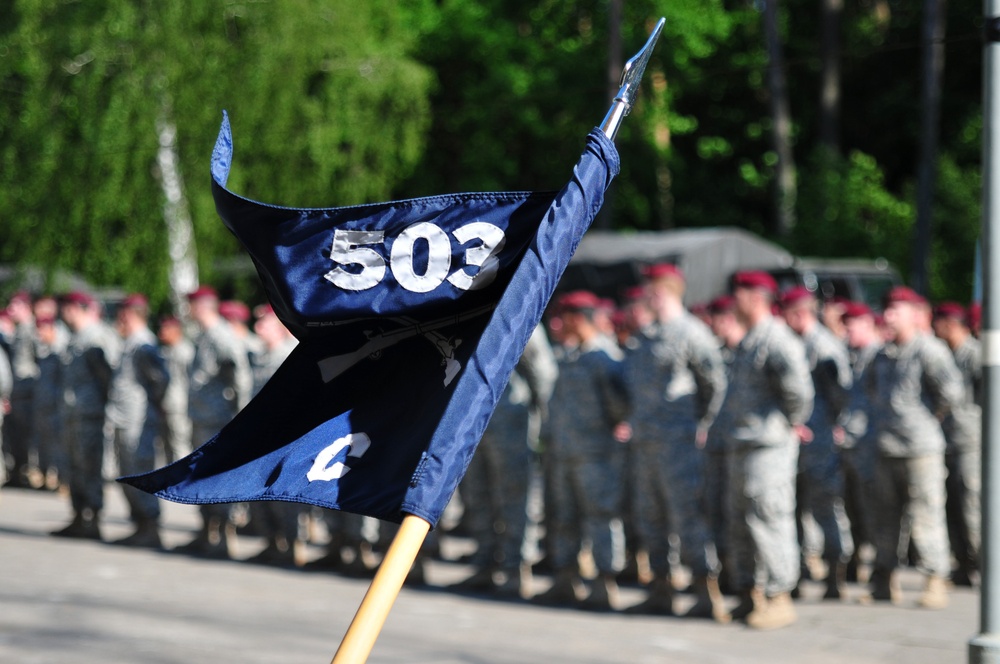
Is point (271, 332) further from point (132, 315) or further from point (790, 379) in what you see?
point (790, 379)

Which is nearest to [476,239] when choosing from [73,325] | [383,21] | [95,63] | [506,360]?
[506,360]

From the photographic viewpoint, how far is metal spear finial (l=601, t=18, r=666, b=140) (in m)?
3.54

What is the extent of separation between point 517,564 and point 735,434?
82.4 inches

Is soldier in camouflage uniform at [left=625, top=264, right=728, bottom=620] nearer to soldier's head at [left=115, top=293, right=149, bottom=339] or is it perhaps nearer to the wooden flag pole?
soldier's head at [left=115, top=293, right=149, bottom=339]

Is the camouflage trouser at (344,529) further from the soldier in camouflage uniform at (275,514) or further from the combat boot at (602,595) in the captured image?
the combat boot at (602,595)

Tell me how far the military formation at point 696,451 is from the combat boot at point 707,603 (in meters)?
0.01

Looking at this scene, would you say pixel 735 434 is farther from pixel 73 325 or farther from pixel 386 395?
pixel 73 325

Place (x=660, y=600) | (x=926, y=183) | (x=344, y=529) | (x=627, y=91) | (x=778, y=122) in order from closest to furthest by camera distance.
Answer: (x=627, y=91) < (x=660, y=600) < (x=344, y=529) < (x=926, y=183) < (x=778, y=122)

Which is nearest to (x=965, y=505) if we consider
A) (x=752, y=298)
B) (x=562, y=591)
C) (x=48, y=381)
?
(x=752, y=298)

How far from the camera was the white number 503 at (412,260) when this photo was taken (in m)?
3.62

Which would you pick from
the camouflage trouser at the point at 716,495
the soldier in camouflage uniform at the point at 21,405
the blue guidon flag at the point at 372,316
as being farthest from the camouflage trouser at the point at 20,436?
the blue guidon flag at the point at 372,316

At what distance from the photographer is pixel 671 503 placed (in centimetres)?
924

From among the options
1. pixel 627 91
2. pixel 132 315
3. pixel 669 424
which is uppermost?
pixel 627 91

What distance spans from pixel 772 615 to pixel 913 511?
1497 millimetres
